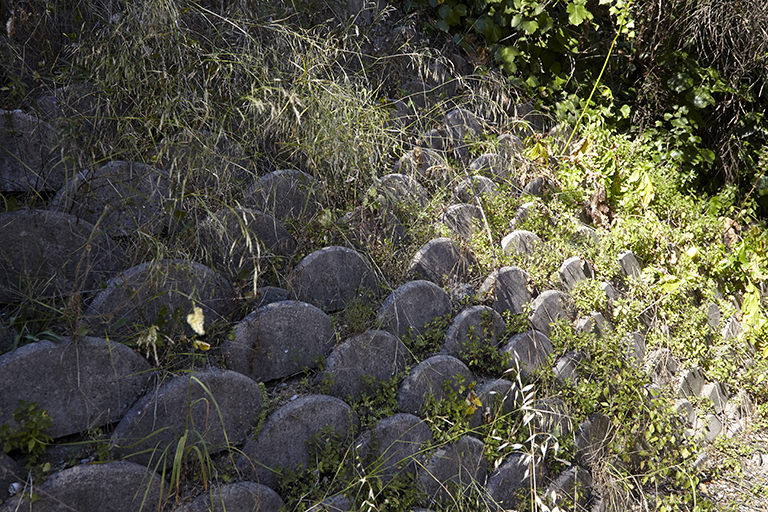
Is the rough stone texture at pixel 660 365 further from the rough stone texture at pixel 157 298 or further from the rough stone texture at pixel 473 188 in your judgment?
the rough stone texture at pixel 157 298

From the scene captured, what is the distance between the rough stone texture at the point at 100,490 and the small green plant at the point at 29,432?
70mm

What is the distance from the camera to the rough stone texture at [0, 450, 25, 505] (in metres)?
1.36

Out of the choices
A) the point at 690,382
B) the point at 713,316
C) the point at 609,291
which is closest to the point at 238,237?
the point at 609,291

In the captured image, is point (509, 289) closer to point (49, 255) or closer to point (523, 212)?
point (523, 212)

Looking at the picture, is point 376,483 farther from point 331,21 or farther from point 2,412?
point 331,21

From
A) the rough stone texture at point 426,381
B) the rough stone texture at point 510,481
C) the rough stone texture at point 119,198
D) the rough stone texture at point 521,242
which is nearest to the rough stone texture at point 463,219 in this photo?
the rough stone texture at point 521,242

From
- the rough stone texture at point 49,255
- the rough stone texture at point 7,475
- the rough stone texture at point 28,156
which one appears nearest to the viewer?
the rough stone texture at point 7,475

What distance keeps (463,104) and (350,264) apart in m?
1.28

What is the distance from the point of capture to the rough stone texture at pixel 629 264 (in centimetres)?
310

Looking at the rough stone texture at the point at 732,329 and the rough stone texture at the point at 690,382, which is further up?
the rough stone texture at the point at 732,329

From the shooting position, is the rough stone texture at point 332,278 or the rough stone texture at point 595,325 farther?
the rough stone texture at point 595,325

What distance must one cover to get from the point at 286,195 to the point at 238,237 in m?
0.30

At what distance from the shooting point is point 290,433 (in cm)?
A: 183

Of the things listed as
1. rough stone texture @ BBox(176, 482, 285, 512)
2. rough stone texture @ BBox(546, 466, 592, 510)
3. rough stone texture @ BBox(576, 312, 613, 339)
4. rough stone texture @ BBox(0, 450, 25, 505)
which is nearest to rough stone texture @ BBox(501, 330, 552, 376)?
rough stone texture @ BBox(576, 312, 613, 339)
